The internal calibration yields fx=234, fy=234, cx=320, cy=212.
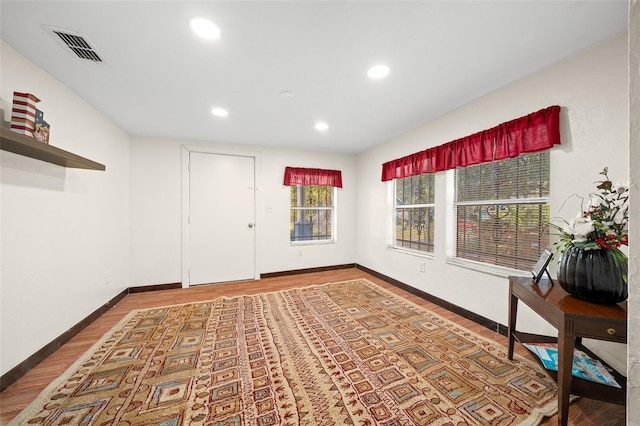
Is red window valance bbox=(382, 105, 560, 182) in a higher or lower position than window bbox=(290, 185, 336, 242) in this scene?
higher

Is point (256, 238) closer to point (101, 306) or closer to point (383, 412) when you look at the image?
point (101, 306)

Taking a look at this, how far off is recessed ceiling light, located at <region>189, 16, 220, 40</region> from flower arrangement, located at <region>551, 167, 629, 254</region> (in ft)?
7.97

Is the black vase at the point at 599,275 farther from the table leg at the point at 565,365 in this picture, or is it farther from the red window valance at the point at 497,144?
the red window valance at the point at 497,144

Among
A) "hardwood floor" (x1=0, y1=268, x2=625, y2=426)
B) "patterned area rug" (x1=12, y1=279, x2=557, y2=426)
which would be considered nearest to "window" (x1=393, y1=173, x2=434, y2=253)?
"hardwood floor" (x1=0, y1=268, x2=625, y2=426)

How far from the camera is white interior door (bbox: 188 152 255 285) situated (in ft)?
12.4

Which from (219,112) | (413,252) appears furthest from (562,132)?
(219,112)

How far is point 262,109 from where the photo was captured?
2.65 metres

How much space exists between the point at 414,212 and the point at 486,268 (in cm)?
130

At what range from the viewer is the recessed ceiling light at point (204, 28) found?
140 centimetres

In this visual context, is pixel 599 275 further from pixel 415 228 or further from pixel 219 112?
pixel 219 112

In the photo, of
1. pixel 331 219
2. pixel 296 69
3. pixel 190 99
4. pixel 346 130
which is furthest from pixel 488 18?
pixel 331 219

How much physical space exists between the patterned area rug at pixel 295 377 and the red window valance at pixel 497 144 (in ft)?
5.66

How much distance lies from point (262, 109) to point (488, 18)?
2076 mm

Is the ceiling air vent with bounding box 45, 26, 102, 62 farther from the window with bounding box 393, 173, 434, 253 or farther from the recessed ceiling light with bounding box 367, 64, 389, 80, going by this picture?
the window with bounding box 393, 173, 434, 253
